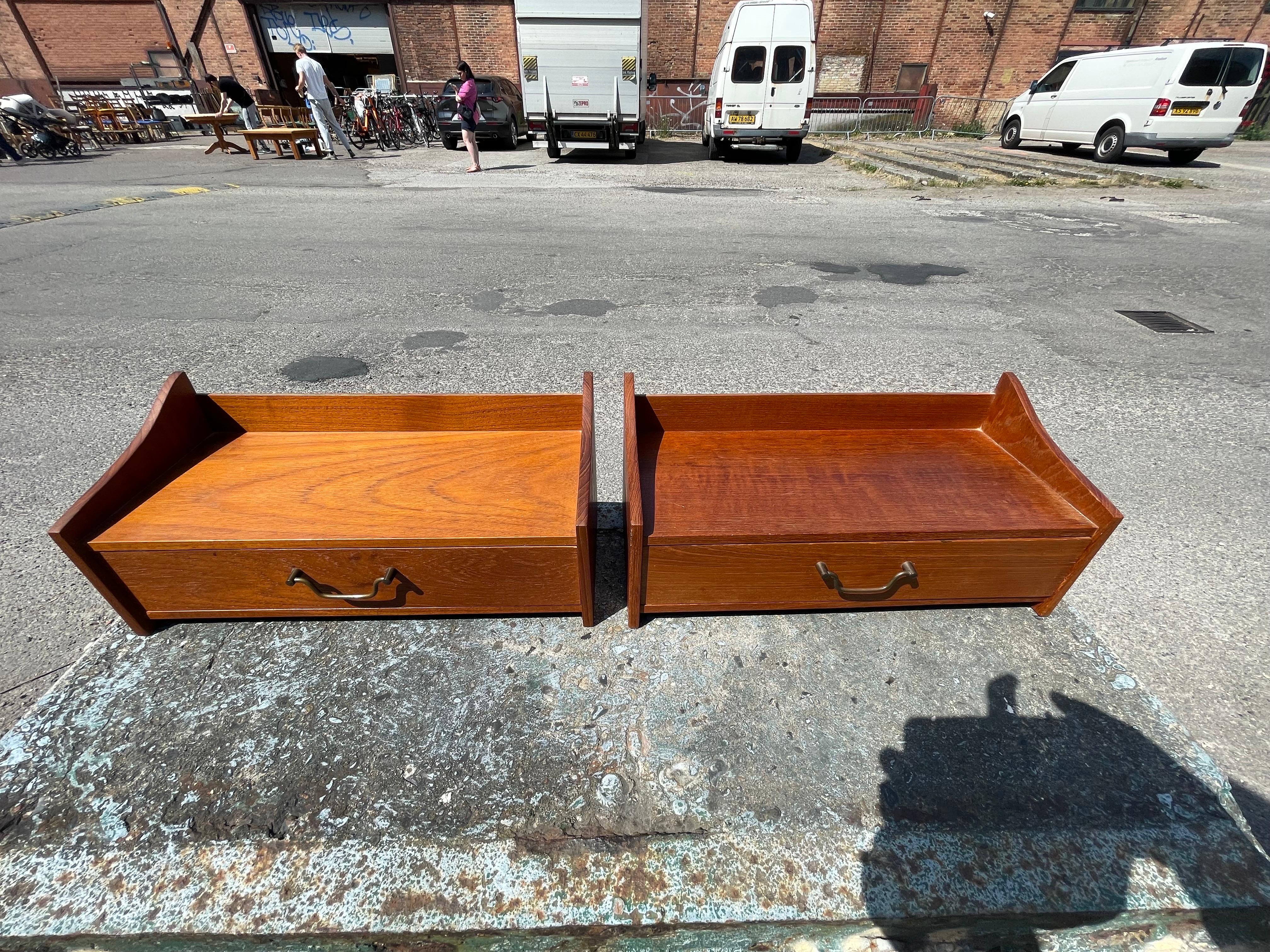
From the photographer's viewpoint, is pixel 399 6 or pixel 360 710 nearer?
pixel 360 710

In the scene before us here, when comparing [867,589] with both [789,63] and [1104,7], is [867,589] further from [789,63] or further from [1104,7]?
[1104,7]

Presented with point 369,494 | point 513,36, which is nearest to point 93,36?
point 513,36

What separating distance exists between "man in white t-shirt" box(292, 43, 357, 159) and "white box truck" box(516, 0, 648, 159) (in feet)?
13.1

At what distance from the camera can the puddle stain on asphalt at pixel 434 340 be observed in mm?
3580

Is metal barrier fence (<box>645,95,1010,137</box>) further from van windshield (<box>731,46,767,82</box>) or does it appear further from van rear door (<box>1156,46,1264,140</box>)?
van rear door (<box>1156,46,1264,140</box>)

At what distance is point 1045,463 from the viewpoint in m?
1.47

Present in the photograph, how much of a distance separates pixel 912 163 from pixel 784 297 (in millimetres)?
9649

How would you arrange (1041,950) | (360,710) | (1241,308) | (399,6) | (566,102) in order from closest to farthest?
(1041,950), (360,710), (1241,308), (566,102), (399,6)

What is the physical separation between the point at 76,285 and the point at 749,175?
9.97 meters

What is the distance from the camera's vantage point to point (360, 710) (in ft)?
3.93

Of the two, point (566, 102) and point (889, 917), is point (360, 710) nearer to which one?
point (889, 917)

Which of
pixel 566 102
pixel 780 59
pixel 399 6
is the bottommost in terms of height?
pixel 566 102

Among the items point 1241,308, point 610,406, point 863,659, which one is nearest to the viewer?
point 863,659

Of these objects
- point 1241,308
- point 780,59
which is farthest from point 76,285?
point 780,59
